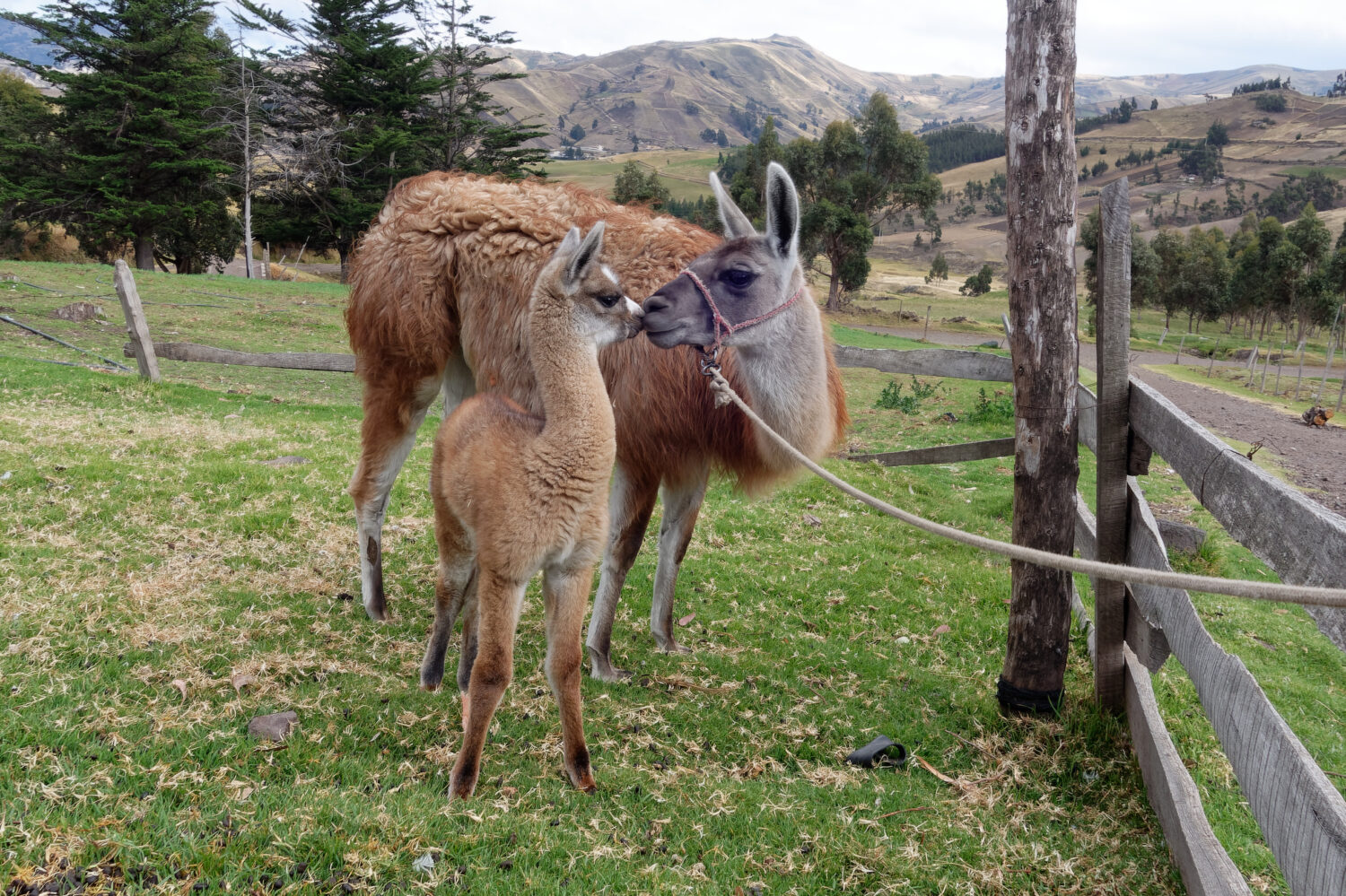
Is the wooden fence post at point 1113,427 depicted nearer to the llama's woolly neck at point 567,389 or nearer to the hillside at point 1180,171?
the llama's woolly neck at point 567,389

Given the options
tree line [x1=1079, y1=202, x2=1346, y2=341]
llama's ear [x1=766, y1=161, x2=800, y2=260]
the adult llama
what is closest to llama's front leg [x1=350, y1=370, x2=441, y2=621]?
the adult llama

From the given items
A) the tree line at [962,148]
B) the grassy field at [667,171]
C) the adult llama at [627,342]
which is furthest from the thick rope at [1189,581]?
the tree line at [962,148]

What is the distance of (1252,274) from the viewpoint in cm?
4819

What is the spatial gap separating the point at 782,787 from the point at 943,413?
13246 mm

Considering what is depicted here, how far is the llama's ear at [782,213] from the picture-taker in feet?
14.5

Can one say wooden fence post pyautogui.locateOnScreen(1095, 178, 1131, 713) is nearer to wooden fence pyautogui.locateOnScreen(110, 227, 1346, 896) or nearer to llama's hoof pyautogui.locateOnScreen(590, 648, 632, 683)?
wooden fence pyautogui.locateOnScreen(110, 227, 1346, 896)

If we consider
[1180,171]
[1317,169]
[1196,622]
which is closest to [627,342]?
[1196,622]

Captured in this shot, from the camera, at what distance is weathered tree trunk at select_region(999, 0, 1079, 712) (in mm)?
3805

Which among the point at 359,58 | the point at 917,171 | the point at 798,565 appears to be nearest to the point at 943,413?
the point at 798,565

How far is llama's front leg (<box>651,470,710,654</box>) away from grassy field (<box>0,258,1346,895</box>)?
18cm

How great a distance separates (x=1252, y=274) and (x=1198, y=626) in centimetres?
5714

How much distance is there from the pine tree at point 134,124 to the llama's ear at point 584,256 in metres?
40.1

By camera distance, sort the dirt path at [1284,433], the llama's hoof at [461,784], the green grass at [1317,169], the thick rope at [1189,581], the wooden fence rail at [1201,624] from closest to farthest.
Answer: the thick rope at [1189,581] < the wooden fence rail at [1201,624] < the llama's hoof at [461,784] < the dirt path at [1284,433] < the green grass at [1317,169]

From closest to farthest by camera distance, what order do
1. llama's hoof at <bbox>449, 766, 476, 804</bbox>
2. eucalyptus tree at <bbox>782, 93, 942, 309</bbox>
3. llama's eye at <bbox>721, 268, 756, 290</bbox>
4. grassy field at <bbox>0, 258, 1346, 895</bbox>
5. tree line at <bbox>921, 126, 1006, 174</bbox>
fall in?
grassy field at <bbox>0, 258, 1346, 895</bbox> → llama's hoof at <bbox>449, 766, 476, 804</bbox> → llama's eye at <bbox>721, 268, 756, 290</bbox> → eucalyptus tree at <bbox>782, 93, 942, 309</bbox> → tree line at <bbox>921, 126, 1006, 174</bbox>
